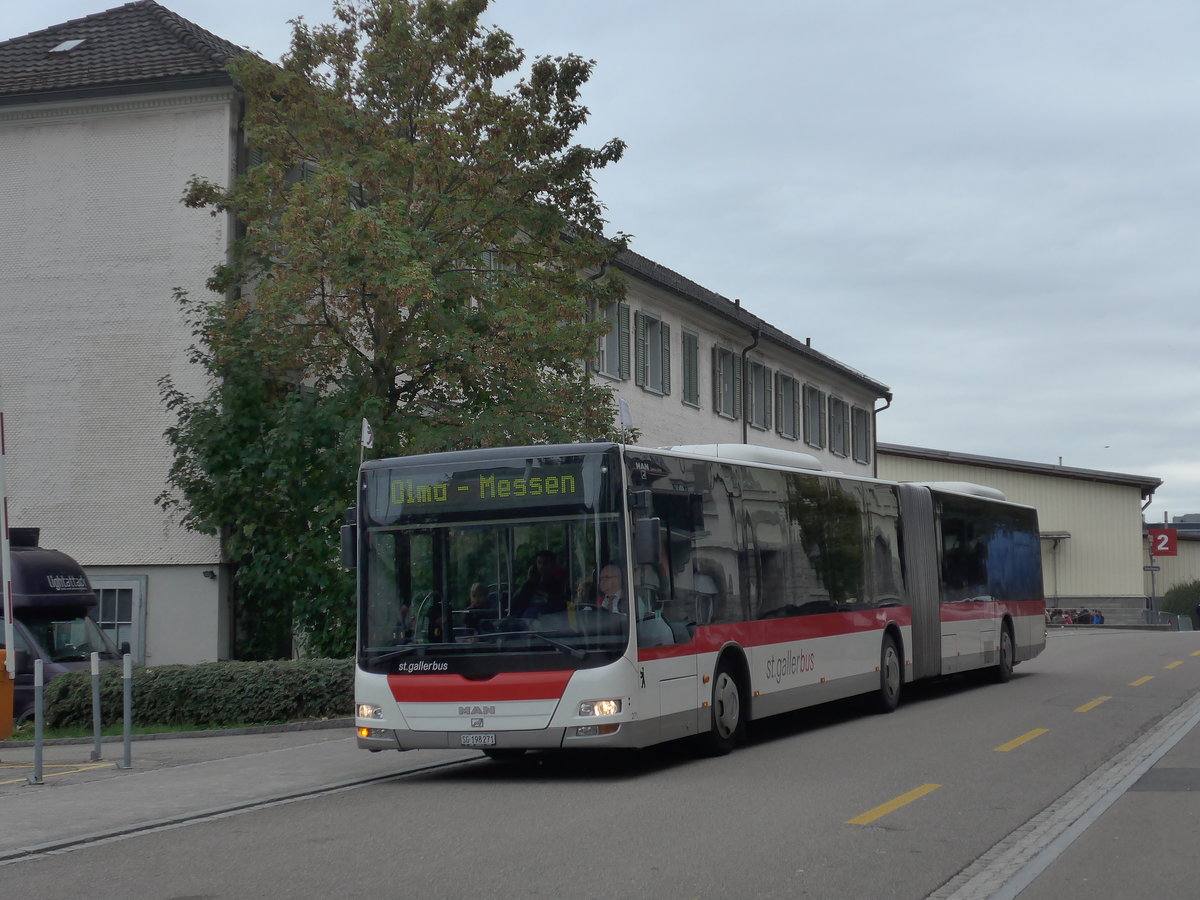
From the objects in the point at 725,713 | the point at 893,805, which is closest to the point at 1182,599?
the point at 725,713

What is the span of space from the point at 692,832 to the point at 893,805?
5.66 feet

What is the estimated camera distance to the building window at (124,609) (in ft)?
83.7

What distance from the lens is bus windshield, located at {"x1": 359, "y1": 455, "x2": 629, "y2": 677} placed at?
12.5 metres

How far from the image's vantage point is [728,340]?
44.0 metres

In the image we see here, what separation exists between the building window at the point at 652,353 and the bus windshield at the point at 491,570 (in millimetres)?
24471

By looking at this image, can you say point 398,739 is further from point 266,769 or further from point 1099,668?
point 1099,668

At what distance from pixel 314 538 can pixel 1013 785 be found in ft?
38.5

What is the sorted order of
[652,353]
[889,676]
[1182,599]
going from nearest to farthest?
[889,676], [652,353], [1182,599]

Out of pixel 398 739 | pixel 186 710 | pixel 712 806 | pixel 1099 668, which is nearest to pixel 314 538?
pixel 186 710

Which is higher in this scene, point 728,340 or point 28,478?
point 728,340

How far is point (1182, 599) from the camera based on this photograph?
6838 centimetres

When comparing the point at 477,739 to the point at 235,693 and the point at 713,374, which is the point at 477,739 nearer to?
the point at 235,693

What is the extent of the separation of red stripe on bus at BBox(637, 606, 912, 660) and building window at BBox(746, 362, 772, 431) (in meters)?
25.4

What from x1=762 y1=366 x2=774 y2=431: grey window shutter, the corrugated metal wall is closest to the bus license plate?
x1=762 y1=366 x2=774 y2=431: grey window shutter
